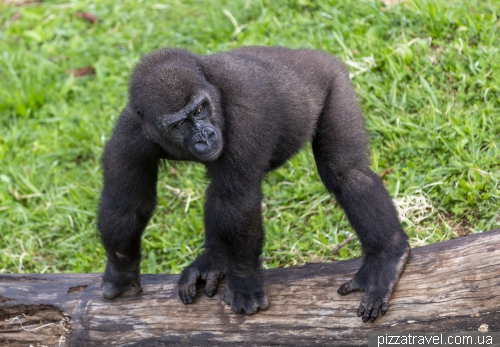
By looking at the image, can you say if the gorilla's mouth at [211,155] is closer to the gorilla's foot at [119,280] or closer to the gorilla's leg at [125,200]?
the gorilla's leg at [125,200]

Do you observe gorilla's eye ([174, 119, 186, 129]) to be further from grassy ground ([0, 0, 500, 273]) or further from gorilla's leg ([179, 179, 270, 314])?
grassy ground ([0, 0, 500, 273])

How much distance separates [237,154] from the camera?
4.86 metres

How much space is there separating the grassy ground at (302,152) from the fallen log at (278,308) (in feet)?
3.90

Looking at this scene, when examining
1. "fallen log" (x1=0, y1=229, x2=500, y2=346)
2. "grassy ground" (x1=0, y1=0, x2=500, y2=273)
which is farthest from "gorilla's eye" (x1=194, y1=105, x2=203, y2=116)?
"fallen log" (x1=0, y1=229, x2=500, y2=346)

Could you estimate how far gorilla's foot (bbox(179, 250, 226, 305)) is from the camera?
5.25 metres

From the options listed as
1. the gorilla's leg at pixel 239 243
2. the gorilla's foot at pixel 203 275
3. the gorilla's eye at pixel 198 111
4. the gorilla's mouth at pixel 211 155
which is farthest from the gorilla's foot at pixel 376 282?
the gorilla's eye at pixel 198 111

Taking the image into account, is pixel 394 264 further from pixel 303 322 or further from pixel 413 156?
pixel 413 156

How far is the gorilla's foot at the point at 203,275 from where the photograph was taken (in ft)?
17.2

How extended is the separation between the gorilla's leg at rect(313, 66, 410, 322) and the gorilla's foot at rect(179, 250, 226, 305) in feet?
3.49

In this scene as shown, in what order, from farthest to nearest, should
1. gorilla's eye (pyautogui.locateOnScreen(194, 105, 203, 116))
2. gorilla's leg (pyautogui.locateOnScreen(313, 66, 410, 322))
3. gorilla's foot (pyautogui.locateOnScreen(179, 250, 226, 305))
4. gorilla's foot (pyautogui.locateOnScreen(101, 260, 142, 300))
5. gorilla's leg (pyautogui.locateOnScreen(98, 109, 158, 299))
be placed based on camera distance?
gorilla's foot (pyautogui.locateOnScreen(101, 260, 142, 300)) < gorilla's foot (pyautogui.locateOnScreen(179, 250, 226, 305)) < gorilla's leg (pyautogui.locateOnScreen(98, 109, 158, 299)) < gorilla's leg (pyautogui.locateOnScreen(313, 66, 410, 322)) < gorilla's eye (pyautogui.locateOnScreen(194, 105, 203, 116))

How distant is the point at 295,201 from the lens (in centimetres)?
715

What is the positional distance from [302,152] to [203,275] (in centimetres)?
237

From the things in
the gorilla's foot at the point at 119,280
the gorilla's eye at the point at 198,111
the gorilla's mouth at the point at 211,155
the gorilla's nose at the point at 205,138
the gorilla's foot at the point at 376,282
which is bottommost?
→ the gorilla's foot at the point at 119,280

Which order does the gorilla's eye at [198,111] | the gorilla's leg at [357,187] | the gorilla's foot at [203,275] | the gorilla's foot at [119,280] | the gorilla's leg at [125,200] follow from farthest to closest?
the gorilla's foot at [119,280], the gorilla's foot at [203,275], the gorilla's leg at [125,200], the gorilla's leg at [357,187], the gorilla's eye at [198,111]
